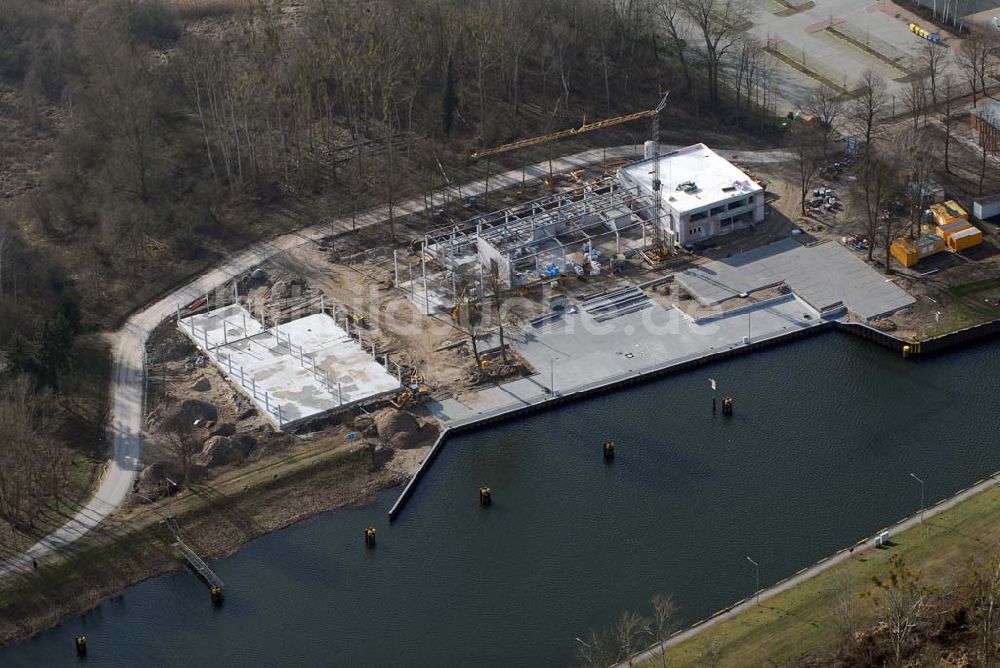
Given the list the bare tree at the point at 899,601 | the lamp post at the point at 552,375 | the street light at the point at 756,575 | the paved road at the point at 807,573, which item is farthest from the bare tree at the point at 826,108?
the bare tree at the point at 899,601

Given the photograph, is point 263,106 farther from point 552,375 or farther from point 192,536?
point 192,536

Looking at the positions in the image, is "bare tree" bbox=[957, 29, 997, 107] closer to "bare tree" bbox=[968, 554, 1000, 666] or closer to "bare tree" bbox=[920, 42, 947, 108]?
"bare tree" bbox=[920, 42, 947, 108]

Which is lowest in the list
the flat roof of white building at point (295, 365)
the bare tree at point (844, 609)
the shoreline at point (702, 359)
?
the bare tree at point (844, 609)

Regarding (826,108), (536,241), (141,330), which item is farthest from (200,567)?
(826,108)

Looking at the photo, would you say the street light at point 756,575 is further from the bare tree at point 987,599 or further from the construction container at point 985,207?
the construction container at point 985,207

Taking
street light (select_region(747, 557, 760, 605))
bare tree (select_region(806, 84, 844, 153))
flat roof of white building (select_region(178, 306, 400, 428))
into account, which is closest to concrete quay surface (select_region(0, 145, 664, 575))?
flat roof of white building (select_region(178, 306, 400, 428))

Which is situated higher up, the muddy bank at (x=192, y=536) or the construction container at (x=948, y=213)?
the construction container at (x=948, y=213)

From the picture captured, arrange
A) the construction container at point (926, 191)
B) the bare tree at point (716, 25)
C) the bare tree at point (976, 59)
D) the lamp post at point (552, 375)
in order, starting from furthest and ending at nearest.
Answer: the bare tree at point (716, 25) → the bare tree at point (976, 59) → the construction container at point (926, 191) → the lamp post at point (552, 375)
